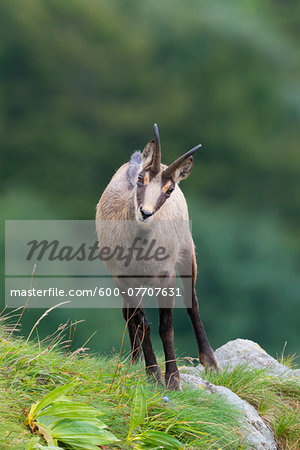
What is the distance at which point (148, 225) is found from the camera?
18.6 feet

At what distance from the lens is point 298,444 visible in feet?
18.4

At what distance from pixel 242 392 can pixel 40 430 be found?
285 cm

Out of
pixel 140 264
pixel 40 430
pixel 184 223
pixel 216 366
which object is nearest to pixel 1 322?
pixel 140 264

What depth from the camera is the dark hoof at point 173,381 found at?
557cm

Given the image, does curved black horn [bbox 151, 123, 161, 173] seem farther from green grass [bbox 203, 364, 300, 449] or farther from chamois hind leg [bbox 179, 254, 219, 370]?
green grass [bbox 203, 364, 300, 449]

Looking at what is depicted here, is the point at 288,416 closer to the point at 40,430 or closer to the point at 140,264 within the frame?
the point at 140,264

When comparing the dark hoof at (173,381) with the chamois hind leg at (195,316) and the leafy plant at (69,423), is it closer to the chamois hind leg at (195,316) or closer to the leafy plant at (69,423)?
the chamois hind leg at (195,316)

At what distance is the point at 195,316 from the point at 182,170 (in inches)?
99.1

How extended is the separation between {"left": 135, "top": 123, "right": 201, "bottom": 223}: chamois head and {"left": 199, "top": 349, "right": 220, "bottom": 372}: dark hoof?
263cm

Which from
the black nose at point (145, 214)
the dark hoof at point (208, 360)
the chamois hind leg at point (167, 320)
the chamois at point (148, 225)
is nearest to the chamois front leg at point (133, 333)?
the chamois at point (148, 225)

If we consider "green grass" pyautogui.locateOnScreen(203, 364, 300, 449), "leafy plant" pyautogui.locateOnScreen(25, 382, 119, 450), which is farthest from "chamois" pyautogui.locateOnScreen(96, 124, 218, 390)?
"leafy plant" pyautogui.locateOnScreen(25, 382, 119, 450)

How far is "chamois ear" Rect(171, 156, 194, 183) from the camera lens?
550cm

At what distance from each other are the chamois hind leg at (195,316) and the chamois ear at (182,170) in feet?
6.64

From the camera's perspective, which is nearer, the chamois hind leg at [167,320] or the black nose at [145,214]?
the black nose at [145,214]
